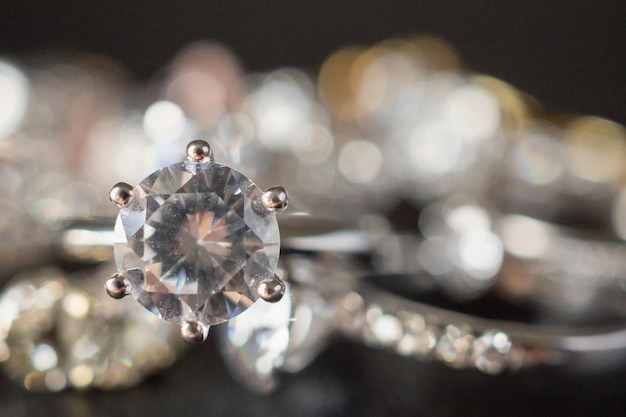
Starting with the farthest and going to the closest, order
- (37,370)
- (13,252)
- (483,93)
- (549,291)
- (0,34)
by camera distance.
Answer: (0,34) < (483,93) < (549,291) < (13,252) < (37,370)

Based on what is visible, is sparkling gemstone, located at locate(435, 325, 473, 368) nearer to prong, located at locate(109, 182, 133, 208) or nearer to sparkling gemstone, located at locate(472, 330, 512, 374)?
sparkling gemstone, located at locate(472, 330, 512, 374)

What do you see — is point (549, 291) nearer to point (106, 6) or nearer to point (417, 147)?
point (417, 147)

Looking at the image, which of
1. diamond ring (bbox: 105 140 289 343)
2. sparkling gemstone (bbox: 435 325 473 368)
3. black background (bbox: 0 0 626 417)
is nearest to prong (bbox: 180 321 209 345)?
diamond ring (bbox: 105 140 289 343)

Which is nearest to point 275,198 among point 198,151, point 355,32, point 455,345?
point 198,151

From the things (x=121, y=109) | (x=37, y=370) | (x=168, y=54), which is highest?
(x=168, y=54)

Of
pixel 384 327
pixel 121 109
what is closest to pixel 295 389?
pixel 384 327

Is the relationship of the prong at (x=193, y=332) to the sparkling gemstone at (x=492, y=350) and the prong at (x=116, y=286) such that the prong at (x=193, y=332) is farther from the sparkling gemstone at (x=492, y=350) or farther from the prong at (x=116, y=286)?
the sparkling gemstone at (x=492, y=350)

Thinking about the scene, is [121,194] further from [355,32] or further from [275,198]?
[355,32]
